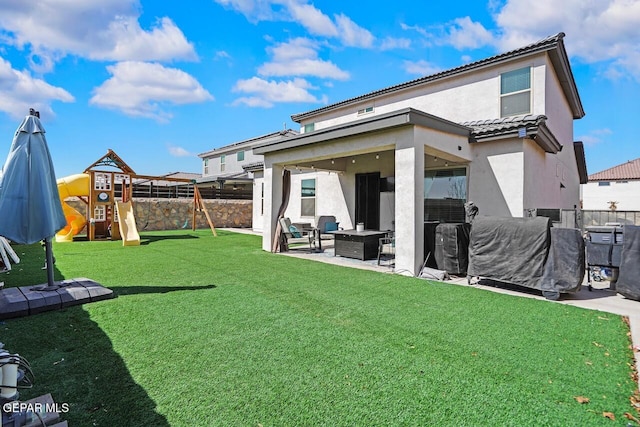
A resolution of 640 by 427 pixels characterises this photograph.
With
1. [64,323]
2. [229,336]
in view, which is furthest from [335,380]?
[64,323]

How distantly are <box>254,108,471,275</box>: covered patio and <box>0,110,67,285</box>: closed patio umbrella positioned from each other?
6.20 m

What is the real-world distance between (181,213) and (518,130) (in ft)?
60.3

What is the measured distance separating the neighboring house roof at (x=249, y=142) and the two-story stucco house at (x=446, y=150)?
838 cm

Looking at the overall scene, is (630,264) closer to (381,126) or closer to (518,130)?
(518,130)

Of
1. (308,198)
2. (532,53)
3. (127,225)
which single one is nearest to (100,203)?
(127,225)

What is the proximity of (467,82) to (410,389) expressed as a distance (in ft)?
37.1

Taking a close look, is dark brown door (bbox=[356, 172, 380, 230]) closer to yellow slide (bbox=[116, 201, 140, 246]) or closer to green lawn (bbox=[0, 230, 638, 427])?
green lawn (bbox=[0, 230, 638, 427])

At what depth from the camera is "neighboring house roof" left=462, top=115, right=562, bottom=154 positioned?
7.91 metres

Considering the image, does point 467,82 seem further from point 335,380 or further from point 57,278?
point 57,278

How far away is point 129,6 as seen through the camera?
28.7 feet

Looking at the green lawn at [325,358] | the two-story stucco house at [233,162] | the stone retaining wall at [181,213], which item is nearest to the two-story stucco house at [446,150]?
the green lawn at [325,358]

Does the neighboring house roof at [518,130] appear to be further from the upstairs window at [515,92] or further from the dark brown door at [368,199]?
the dark brown door at [368,199]

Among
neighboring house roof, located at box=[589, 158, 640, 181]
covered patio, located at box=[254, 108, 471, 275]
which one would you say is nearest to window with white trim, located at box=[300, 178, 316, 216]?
covered patio, located at box=[254, 108, 471, 275]

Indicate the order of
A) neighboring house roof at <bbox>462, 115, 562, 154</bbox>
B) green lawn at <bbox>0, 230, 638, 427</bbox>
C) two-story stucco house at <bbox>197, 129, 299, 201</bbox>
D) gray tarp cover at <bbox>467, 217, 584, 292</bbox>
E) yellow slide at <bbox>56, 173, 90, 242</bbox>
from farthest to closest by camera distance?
two-story stucco house at <bbox>197, 129, 299, 201</bbox>, yellow slide at <bbox>56, 173, 90, 242</bbox>, neighboring house roof at <bbox>462, 115, 562, 154</bbox>, gray tarp cover at <bbox>467, 217, 584, 292</bbox>, green lawn at <bbox>0, 230, 638, 427</bbox>
